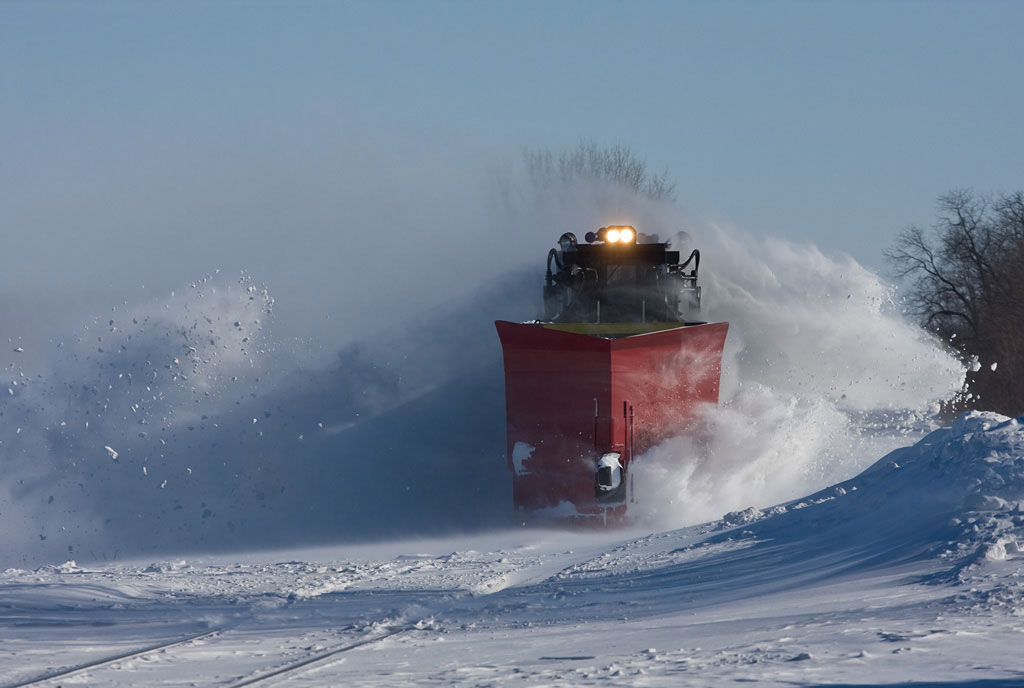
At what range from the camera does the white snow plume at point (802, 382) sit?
46.5ft

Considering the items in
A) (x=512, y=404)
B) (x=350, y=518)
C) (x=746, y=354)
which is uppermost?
(x=746, y=354)

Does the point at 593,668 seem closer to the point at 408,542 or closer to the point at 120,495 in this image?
the point at 408,542

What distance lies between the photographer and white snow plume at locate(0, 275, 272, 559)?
12.6 meters

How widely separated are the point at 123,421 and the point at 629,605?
7.55 metres

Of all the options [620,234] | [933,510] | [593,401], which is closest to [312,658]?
[933,510]

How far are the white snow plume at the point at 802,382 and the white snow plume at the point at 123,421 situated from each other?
5597mm

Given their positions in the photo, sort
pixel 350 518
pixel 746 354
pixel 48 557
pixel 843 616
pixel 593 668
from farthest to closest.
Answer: pixel 746 354
pixel 350 518
pixel 48 557
pixel 843 616
pixel 593 668

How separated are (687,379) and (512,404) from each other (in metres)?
2.07

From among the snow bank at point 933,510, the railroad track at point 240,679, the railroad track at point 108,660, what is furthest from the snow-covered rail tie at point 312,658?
the snow bank at point 933,510

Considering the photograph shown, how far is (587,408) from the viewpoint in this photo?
13117 millimetres

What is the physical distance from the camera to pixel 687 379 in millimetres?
13977

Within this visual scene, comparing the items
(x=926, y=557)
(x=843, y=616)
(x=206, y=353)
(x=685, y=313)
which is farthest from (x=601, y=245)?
(x=843, y=616)

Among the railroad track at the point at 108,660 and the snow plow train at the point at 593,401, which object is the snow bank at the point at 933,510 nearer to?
the snow plow train at the point at 593,401

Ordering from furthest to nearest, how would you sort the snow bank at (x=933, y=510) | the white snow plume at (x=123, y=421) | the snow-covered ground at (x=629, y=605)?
the white snow plume at (x=123, y=421)
the snow bank at (x=933, y=510)
the snow-covered ground at (x=629, y=605)
